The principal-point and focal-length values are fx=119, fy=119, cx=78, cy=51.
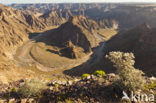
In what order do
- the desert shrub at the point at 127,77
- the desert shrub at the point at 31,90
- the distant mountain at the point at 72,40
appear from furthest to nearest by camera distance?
the distant mountain at the point at 72,40 → the desert shrub at the point at 31,90 → the desert shrub at the point at 127,77

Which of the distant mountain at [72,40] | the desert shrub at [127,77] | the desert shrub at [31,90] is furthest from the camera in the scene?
the distant mountain at [72,40]

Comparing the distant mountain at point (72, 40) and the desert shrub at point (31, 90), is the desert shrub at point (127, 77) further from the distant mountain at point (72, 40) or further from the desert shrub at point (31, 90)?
the distant mountain at point (72, 40)

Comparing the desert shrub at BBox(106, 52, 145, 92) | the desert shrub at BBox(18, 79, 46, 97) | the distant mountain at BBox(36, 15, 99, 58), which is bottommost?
the desert shrub at BBox(18, 79, 46, 97)

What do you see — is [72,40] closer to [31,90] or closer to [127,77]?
[31,90]

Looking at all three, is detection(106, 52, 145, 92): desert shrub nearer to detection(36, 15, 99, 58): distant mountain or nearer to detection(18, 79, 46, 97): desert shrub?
detection(18, 79, 46, 97): desert shrub

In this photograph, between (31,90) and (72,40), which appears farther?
(72,40)

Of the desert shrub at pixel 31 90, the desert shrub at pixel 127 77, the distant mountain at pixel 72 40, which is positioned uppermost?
the distant mountain at pixel 72 40

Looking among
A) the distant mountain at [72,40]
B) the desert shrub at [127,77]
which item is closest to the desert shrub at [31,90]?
the desert shrub at [127,77]

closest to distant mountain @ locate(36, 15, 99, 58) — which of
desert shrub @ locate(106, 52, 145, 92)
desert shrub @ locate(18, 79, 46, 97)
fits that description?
desert shrub @ locate(18, 79, 46, 97)

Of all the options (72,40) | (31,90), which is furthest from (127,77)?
(72,40)

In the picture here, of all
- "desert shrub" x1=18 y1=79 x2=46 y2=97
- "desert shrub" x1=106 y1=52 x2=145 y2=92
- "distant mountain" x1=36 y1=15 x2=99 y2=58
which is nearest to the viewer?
"desert shrub" x1=106 y1=52 x2=145 y2=92

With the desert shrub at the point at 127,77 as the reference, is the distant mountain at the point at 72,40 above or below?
above

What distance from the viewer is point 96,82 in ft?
35.0

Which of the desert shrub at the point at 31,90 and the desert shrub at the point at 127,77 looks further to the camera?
the desert shrub at the point at 31,90
